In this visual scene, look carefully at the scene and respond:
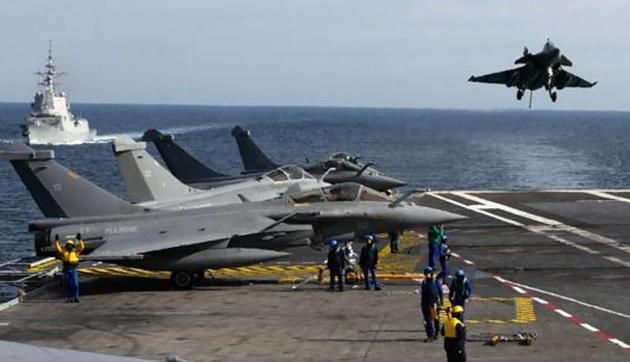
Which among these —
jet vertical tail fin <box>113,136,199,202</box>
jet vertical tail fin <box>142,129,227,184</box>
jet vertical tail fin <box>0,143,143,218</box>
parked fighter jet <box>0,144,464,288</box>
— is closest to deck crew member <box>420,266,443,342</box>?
parked fighter jet <box>0,144,464,288</box>

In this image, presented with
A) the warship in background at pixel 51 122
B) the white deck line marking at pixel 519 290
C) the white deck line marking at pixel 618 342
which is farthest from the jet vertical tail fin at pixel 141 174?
the warship in background at pixel 51 122

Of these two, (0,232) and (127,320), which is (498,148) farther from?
(127,320)

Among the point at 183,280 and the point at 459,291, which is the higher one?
the point at 459,291

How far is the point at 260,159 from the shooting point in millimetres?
55344

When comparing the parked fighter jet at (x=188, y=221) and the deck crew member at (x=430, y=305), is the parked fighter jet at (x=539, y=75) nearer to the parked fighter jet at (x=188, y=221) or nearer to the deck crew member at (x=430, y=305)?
the parked fighter jet at (x=188, y=221)

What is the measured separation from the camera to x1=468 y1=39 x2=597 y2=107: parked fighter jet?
1854 inches

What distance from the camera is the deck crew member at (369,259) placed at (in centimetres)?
2638

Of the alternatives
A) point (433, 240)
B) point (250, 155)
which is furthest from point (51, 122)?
point (433, 240)

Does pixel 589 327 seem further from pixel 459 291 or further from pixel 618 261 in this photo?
pixel 618 261

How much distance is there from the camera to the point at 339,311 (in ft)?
78.5

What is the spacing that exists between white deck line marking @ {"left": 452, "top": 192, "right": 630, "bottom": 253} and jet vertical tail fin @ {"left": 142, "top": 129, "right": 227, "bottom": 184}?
50.6 ft

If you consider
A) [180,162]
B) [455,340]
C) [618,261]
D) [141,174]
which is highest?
[141,174]

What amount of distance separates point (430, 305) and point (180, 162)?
28538 mm

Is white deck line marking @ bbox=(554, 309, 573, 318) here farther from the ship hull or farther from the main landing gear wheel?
the ship hull
